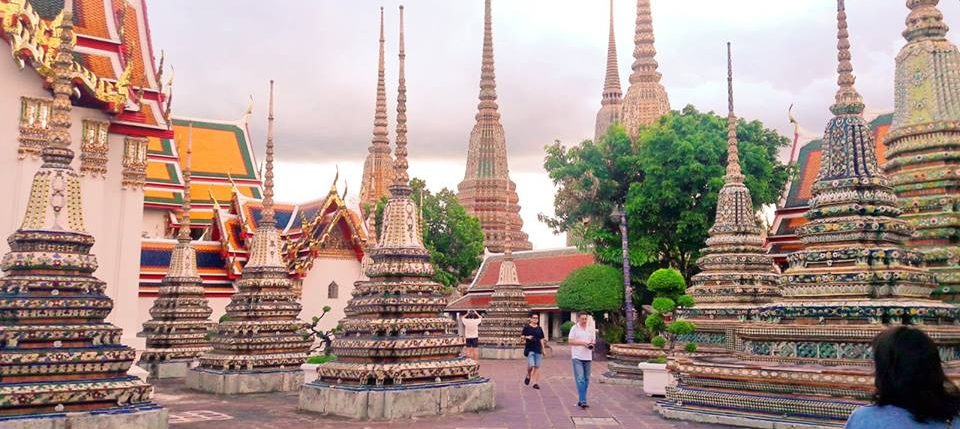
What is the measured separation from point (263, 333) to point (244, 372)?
2.94ft

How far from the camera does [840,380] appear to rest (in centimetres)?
867

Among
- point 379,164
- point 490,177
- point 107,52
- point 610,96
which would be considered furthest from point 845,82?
point 610,96

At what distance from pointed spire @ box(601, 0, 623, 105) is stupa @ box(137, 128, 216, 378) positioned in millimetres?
54679

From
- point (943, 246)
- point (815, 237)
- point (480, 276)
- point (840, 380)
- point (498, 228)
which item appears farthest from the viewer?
point (498, 228)

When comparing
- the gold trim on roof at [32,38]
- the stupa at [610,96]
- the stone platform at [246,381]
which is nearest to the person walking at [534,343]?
the stone platform at [246,381]

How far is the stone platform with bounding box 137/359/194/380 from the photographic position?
740 inches

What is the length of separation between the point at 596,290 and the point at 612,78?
48421 mm

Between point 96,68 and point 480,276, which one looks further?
point 480,276

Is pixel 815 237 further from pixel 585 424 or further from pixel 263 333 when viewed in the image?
pixel 263 333

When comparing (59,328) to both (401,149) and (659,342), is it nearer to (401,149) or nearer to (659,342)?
(401,149)

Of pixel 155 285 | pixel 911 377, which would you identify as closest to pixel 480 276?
pixel 155 285

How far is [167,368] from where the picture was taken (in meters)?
18.9

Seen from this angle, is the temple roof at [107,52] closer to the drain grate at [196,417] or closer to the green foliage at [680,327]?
the drain grate at [196,417]

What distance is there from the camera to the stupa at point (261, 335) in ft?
49.0
